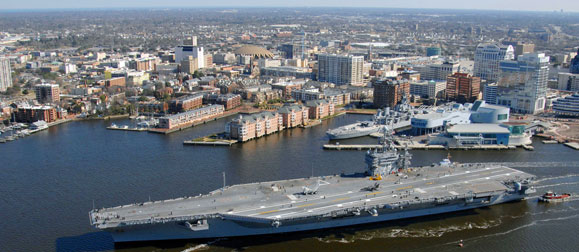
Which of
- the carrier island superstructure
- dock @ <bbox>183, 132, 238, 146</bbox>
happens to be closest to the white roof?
the carrier island superstructure

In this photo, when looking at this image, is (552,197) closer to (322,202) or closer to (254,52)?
(322,202)

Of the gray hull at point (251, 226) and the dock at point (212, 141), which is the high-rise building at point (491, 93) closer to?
the dock at point (212, 141)

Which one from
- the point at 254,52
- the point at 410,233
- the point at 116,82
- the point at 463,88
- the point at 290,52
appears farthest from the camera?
the point at 290,52

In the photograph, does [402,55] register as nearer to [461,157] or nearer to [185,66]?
[185,66]

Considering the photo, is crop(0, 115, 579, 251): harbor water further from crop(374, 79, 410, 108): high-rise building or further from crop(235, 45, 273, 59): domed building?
crop(235, 45, 273, 59): domed building

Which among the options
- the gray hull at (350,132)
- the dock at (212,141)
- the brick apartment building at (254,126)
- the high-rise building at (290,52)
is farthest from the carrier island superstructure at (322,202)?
the high-rise building at (290,52)

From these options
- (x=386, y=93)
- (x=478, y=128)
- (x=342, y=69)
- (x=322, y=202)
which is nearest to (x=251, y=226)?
(x=322, y=202)
